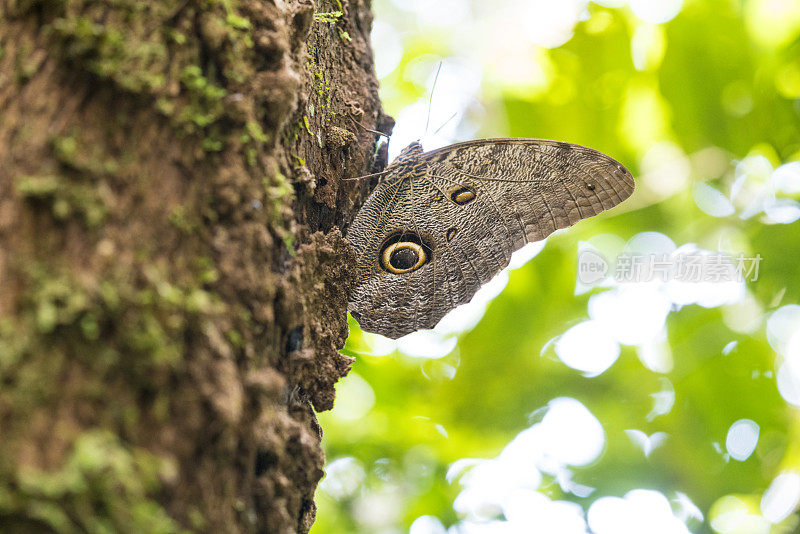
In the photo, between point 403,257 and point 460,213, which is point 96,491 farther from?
point 460,213

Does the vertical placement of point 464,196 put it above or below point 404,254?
above

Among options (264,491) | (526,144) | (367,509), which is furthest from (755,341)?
(264,491)

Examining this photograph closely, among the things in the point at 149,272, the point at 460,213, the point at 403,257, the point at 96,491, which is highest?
the point at 460,213

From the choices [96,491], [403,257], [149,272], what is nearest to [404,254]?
[403,257]

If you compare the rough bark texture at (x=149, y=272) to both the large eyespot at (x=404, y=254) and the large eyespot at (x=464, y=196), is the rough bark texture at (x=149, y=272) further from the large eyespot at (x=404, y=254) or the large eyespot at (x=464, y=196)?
the large eyespot at (x=464, y=196)

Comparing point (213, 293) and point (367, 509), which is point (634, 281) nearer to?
point (367, 509)

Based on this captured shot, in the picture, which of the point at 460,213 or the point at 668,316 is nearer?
the point at 460,213

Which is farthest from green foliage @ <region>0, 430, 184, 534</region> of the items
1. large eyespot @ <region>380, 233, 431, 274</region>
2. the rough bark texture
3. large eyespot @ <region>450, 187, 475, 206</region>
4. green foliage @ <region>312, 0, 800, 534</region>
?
green foliage @ <region>312, 0, 800, 534</region>
